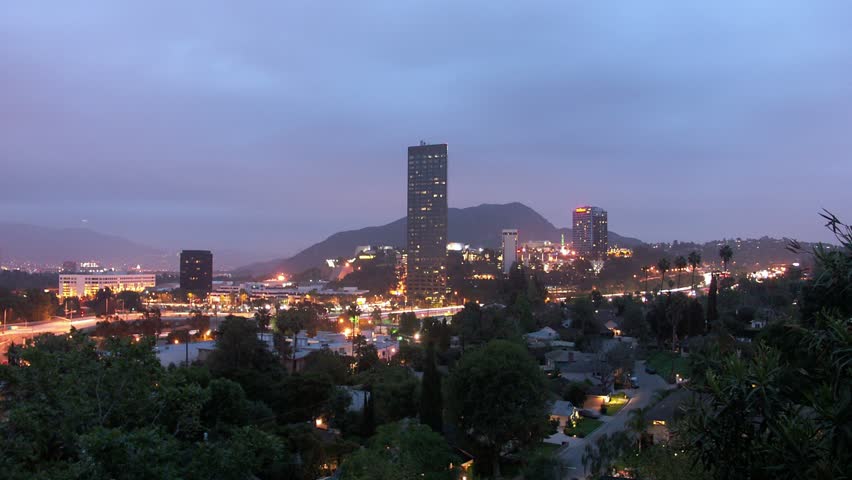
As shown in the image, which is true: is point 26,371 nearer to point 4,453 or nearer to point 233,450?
point 4,453

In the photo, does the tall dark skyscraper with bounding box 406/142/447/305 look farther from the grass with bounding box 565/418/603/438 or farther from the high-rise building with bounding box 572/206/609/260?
the grass with bounding box 565/418/603/438

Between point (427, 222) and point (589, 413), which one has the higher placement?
point (427, 222)

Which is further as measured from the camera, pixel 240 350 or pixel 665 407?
pixel 240 350

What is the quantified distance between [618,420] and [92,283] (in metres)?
101

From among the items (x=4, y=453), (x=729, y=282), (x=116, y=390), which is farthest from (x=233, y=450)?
(x=729, y=282)

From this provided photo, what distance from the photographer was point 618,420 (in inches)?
863

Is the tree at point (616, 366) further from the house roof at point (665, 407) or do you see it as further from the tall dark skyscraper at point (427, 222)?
the tall dark skyscraper at point (427, 222)

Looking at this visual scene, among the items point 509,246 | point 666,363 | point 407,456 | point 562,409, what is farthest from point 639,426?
point 509,246

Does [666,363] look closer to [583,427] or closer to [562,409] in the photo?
[562,409]

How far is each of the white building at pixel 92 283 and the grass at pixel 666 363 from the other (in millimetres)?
79735

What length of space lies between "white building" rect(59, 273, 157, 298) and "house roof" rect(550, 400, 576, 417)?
270 feet

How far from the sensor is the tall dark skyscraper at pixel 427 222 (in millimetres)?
94062

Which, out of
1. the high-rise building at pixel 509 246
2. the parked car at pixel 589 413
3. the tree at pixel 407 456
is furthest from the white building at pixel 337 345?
the high-rise building at pixel 509 246

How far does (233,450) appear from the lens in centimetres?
675
